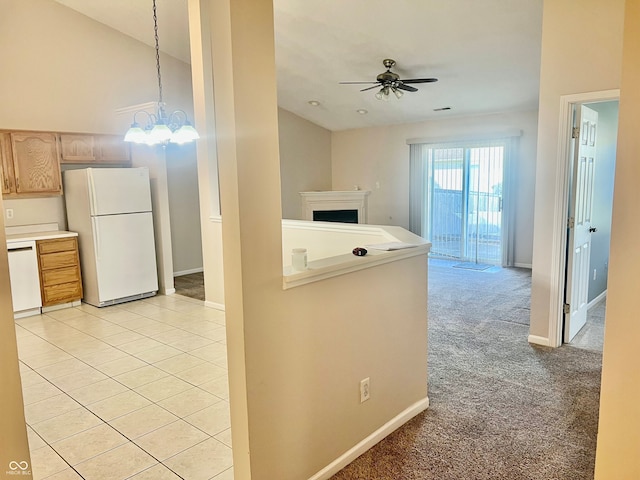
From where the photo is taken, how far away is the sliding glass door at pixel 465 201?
23.5 ft

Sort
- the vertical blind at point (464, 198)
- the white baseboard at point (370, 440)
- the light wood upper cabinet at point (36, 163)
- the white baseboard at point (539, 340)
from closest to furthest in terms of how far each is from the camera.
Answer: the white baseboard at point (370, 440)
the white baseboard at point (539, 340)
the light wood upper cabinet at point (36, 163)
the vertical blind at point (464, 198)

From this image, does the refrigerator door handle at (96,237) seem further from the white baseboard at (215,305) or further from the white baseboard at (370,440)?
the white baseboard at (370,440)

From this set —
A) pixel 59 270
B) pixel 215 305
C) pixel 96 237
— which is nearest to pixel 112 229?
pixel 96 237

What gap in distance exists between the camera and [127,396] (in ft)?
9.96

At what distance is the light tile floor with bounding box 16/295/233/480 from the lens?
7.61ft

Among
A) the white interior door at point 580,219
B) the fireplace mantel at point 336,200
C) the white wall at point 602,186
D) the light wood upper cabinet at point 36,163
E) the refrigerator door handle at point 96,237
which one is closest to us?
the white interior door at point 580,219

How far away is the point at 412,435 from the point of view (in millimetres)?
2502

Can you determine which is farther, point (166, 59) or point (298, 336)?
point (166, 59)

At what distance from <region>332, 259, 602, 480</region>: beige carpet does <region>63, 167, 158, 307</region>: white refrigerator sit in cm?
367

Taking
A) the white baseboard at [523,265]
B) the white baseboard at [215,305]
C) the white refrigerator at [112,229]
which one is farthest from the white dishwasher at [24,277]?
the white baseboard at [523,265]

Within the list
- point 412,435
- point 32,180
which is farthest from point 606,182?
point 32,180

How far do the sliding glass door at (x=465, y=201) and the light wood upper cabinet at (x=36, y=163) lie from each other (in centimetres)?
558

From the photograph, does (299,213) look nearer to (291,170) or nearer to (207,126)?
(291,170)

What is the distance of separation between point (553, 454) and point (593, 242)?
2.99m
